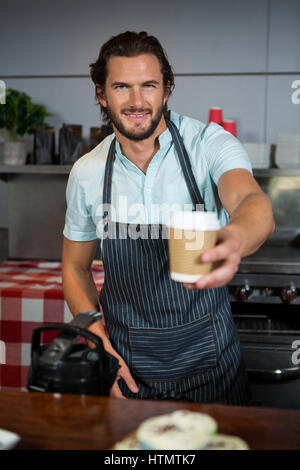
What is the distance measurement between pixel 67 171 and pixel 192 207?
147 centimetres

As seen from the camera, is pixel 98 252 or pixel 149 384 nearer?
pixel 149 384

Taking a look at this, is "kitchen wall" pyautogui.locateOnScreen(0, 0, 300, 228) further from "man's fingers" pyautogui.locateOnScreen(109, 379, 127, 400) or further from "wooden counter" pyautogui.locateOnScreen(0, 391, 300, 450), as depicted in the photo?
"wooden counter" pyautogui.locateOnScreen(0, 391, 300, 450)

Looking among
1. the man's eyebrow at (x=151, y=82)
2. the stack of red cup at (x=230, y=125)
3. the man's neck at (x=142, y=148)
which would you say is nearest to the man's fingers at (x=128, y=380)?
the man's neck at (x=142, y=148)

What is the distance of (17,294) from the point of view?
2.29 metres

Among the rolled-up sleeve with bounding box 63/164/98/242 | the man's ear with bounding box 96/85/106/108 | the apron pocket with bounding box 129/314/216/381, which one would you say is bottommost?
the apron pocket with bounding box 129/314/216/381

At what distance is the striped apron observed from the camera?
154cm

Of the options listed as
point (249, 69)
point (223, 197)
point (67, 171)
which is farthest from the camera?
point (249, 69)

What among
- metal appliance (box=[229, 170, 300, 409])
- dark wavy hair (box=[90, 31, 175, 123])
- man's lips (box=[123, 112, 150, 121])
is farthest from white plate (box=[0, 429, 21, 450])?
metal appliance (box=[229, 170, 300, 409])

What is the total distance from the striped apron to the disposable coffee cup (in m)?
0.62

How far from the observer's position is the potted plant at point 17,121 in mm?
3020

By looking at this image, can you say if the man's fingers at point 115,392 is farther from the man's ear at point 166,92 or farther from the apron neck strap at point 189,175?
the man's ear at point 166,92

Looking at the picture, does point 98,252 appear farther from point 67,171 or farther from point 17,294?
point 17,294

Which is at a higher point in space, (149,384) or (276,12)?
(276,12)

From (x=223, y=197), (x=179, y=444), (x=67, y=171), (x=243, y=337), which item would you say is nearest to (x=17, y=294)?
(x=67, y=171)
